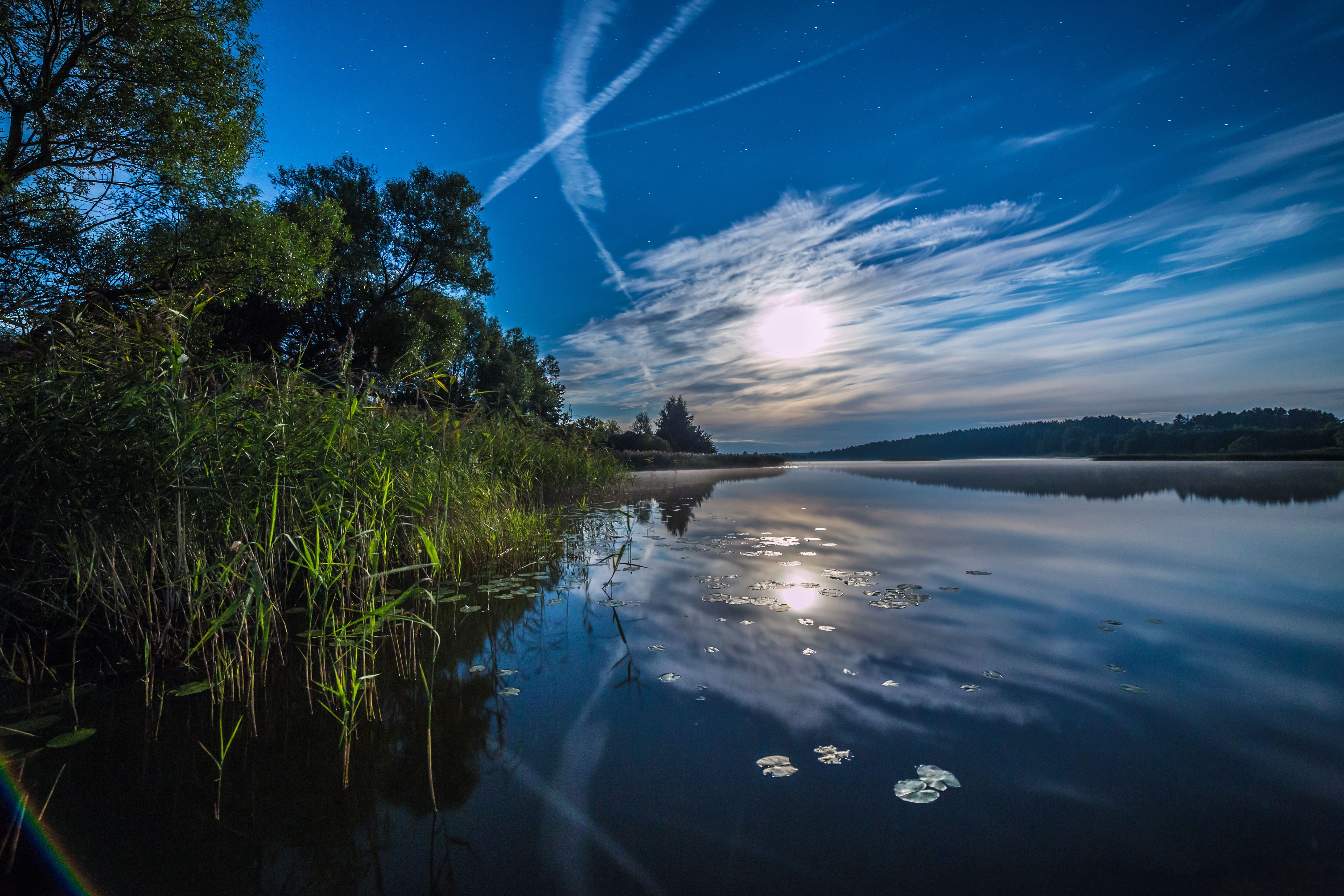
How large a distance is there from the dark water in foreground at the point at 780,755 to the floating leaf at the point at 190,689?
0.07 metres

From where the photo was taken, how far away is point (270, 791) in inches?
73.6

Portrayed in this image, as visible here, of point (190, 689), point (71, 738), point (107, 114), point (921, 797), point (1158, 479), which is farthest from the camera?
point (1158, 479)

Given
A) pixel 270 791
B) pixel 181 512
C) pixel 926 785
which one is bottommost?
pixel 926 785

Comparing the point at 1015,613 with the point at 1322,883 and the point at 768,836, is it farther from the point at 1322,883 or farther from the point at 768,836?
the point at 768,836

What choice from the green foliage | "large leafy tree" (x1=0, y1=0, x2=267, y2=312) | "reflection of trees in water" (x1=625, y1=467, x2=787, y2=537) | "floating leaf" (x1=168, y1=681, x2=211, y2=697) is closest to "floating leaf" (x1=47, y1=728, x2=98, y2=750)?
"floating leaf" (x1=168, y1=681, x2=211, y2=697)

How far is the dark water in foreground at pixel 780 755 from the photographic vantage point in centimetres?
153

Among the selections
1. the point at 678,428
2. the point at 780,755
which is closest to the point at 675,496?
the point at 780,755

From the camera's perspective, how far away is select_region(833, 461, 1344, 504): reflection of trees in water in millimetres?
13102

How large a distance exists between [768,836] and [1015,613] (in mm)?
3285

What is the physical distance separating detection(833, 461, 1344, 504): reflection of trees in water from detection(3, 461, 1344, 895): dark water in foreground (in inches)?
482

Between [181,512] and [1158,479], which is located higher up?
[181,512]

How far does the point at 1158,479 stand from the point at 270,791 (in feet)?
89.7

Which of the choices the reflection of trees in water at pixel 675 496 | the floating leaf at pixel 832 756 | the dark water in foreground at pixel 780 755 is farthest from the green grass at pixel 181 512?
the reflection of trees in water at pixel 675 496

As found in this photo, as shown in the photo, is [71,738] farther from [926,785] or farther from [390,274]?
[390,274]
